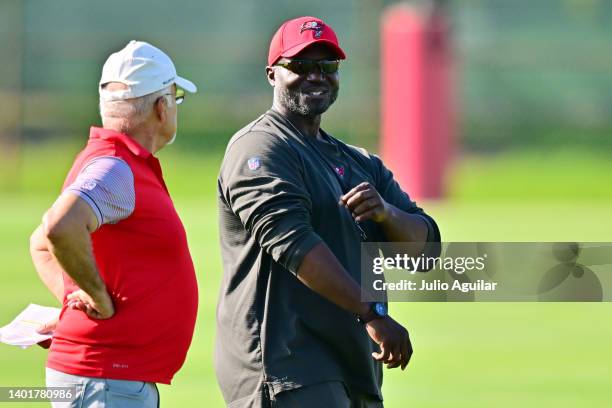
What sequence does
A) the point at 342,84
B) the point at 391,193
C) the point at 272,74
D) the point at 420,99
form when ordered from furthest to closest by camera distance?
the point at 342,84 < the point at 420,99 < the point at 391,193 < the point at 272,74

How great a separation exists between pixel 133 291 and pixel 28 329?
0.69 meters

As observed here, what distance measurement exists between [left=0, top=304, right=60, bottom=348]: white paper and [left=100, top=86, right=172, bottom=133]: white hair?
85 centimetres

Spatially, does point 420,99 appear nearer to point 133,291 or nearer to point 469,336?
point 469,336

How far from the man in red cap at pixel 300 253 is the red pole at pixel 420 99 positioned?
2000cm

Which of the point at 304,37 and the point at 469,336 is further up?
the point at 304,37

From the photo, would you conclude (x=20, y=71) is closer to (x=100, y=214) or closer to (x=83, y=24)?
(x=83, y=24)

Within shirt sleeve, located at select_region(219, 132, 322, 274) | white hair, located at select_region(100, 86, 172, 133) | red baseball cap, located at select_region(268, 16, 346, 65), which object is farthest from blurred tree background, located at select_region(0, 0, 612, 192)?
shirt sleeve, located at select_region(219, 132, 322, 274)

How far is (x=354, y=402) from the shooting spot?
5051mm

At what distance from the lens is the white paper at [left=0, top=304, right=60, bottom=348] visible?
5180mm

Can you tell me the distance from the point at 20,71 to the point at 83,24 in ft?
10.8

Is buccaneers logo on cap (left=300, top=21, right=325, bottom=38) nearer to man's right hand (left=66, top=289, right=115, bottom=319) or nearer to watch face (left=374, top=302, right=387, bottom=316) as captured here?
watch face (left=374, top=302, right=387, bottom=316)

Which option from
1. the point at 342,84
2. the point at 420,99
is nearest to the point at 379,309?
the point at 420,99

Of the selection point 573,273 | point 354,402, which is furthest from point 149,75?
point 573,273

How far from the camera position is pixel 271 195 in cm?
471
